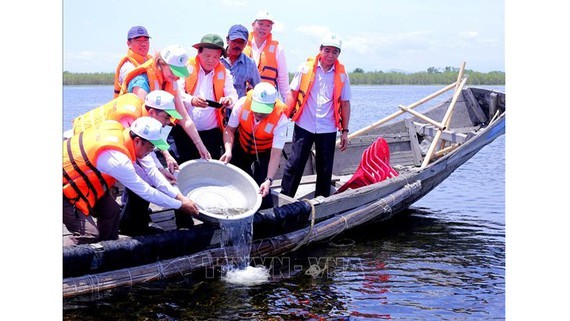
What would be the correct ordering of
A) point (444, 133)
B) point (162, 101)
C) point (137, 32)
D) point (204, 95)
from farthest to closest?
point (444, 133)
point (137, 32)
point (204, 95)
point (162, 101)

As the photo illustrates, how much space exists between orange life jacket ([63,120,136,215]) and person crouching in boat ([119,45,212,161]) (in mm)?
649

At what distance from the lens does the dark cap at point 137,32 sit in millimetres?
6743

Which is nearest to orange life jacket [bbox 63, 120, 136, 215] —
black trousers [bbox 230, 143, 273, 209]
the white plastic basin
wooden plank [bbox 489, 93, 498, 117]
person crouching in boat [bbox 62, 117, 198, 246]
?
person crouching in boat [bbox 62, 117, 198, 246]

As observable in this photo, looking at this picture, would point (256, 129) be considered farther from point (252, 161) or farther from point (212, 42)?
point (212, 42)

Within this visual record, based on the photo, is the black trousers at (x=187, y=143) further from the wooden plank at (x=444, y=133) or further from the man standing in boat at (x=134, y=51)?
the wooden plank at (x=444, y=133)

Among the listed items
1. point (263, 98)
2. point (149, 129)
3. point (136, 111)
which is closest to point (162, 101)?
point (136, 111)

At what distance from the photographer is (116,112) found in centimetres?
528

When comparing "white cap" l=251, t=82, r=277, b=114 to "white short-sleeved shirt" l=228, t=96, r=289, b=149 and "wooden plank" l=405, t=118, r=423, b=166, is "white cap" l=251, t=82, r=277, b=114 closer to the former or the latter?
"white short-sleeved shirt" l=228, t=96, r=289, b=149

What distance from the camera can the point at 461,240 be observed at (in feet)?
24.6

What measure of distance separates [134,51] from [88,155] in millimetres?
2155
